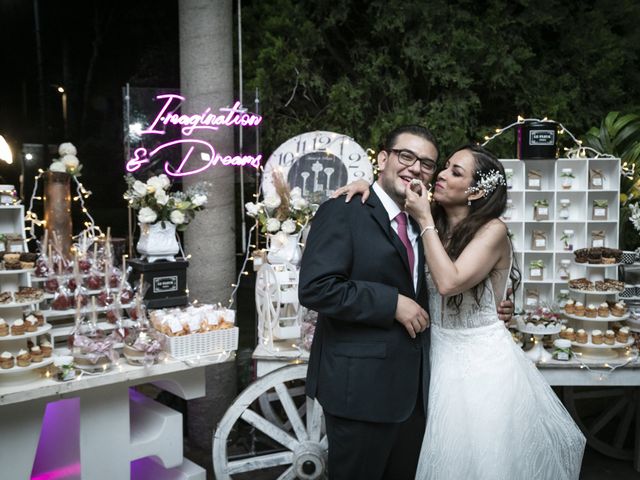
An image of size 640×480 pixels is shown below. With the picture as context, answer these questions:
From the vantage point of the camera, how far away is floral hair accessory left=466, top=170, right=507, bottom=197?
8.21 feet

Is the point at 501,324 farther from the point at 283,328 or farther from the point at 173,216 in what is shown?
the point at 173,216

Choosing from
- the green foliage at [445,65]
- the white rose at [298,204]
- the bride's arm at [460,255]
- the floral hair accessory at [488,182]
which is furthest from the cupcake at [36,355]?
the green foliage at [445,65]

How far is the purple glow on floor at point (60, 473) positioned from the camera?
3.11 meters

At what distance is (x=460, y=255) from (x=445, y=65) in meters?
3.54

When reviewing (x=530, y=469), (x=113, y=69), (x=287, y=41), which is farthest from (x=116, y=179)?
(x=530, y=469)

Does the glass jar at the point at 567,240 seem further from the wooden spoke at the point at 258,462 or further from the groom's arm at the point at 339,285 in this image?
the groom's arm at the point at 339,285

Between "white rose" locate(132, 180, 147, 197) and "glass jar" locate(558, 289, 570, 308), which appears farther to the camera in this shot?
"glass jar" locate(558, 289, 570, 308)

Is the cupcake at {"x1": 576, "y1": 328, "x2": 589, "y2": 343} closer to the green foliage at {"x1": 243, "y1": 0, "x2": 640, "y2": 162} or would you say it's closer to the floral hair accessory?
the floral hair accessory

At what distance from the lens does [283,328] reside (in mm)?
3402

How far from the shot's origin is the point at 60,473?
125 inches

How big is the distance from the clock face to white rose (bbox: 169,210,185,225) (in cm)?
104

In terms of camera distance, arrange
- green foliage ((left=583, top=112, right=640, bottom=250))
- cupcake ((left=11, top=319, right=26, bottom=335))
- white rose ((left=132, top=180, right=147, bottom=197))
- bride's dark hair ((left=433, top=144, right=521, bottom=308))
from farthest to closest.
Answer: green foliage ((left=583, top=112, right=640, bottom=250)) < white rose ((left=132, top=180, right=147, bottom=197)) < cupcake ((left=11, top=319, right=26, bottom=335)) < bride's dark hair ((left=433, top=144, right=521, bottom=308))

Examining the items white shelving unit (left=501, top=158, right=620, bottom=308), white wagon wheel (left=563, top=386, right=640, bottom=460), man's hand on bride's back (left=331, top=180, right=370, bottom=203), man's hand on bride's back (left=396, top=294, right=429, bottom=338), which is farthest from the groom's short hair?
white wagon wheel (left=563, top=386, right=640, bottom=460)

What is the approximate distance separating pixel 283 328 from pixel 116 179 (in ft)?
11.0
